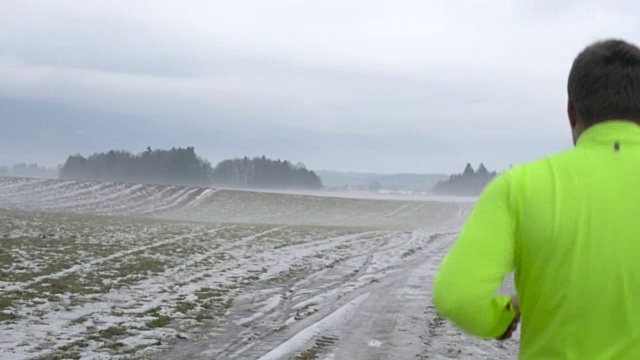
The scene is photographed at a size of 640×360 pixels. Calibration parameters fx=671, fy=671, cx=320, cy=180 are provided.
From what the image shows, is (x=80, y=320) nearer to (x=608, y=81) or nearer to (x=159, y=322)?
(x=159, y=322)

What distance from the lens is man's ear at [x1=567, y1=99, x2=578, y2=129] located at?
2.05 m

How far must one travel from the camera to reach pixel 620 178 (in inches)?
73.4

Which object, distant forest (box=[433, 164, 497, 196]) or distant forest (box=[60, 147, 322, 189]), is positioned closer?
distant forest (box=[60, 147, 322, 189])

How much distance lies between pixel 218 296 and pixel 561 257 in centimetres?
1064

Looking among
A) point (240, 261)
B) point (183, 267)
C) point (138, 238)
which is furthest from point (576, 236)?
point (138, 238)

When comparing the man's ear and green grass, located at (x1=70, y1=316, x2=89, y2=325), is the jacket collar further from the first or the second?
green grass, located at (x1=70, y1=316, x2=89, y2=325)

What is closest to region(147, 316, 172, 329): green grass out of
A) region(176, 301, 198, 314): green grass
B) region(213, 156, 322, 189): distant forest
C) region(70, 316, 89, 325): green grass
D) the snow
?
region(176, 301, 198, 314): green grass

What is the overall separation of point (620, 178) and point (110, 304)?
10075mm

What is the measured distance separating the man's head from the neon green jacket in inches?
5.7

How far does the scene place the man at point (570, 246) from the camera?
1.80m

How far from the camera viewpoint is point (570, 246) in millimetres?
1807

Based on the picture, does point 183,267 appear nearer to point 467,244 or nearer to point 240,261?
point 240,261

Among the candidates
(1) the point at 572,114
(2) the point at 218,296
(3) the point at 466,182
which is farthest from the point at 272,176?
(1) the point at 572,114

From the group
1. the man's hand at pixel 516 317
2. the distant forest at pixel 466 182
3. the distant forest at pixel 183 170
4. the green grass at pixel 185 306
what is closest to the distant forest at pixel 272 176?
the distant forest at pixel 183 170
